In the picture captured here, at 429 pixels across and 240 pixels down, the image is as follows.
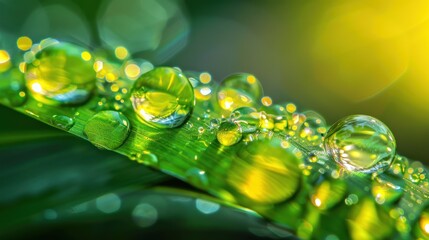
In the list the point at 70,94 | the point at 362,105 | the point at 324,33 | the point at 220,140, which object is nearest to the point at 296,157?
the point at 220,140

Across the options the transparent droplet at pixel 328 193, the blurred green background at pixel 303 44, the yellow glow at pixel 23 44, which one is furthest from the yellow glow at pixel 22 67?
the blurred green background at pixel 303 44

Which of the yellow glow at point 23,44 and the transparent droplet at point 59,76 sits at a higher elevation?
the yellow glow at point 23,44

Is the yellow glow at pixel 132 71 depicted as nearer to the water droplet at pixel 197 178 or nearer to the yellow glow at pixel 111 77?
the yellow glow at pixel 111 77

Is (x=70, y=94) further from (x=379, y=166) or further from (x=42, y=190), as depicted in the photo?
(x=379, y=166)

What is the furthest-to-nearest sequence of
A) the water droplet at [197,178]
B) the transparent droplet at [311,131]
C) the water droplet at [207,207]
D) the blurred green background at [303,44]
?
the blurred green background at [303,44] → the water droplet at [207,207] → the transparent droplet at [311,131] → the water droplet at [197,178]

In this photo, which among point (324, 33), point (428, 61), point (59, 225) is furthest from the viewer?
point (324, 33)

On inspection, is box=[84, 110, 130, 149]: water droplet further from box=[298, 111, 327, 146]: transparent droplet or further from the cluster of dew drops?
box=[298, 111, 327, 146]: transparent droplet
